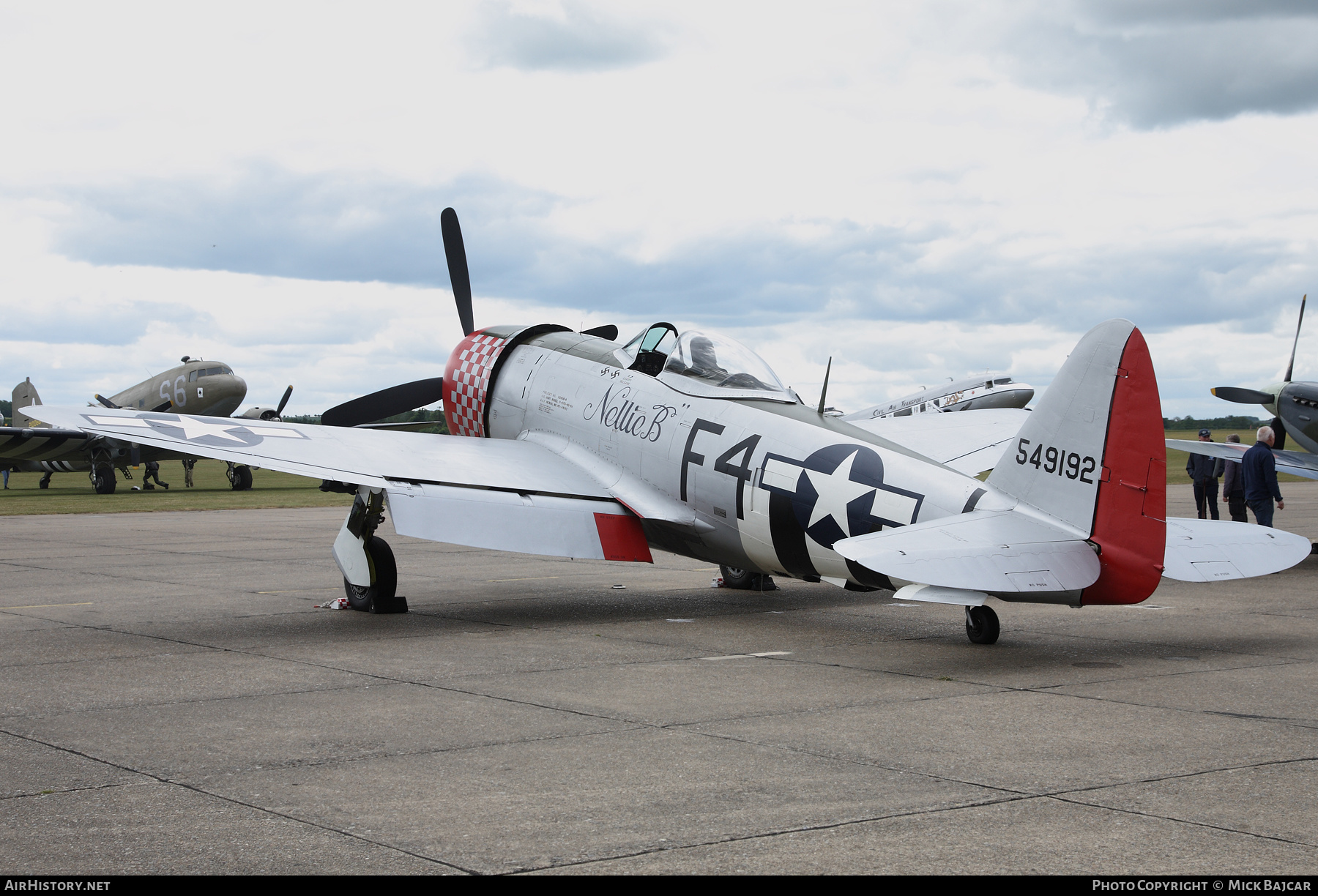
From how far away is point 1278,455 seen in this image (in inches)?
710

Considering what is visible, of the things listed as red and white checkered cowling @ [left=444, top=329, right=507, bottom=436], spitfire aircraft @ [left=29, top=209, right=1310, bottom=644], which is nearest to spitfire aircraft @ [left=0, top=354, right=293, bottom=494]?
red and white checkered cowling @ [left=444, top=329, right=507, bottom=436]

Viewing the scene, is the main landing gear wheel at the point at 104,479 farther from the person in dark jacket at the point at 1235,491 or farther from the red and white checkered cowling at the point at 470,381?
the person in dark jacket at the point at 1235,491

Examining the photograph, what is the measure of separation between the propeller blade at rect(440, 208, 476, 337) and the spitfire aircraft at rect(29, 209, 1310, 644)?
176 centimetres

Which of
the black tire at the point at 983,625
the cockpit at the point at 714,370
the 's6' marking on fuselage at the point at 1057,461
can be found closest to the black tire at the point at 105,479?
the cockpit at the point at 714,370

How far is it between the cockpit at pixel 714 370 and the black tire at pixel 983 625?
2.64m

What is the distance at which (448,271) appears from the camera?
1616 cm

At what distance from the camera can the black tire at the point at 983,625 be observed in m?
8.95

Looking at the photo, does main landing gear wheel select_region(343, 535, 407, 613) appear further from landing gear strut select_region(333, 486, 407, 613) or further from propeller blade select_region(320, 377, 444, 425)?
propeller blade select_region(320, 377, 444, 425)

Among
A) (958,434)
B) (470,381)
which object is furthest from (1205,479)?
(470,381)

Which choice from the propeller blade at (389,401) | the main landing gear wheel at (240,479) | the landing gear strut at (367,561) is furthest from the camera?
the main landing gear wheel at (240,479)

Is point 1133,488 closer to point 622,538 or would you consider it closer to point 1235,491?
point 622,538

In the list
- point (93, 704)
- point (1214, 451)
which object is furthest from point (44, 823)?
point (1214, 451)
